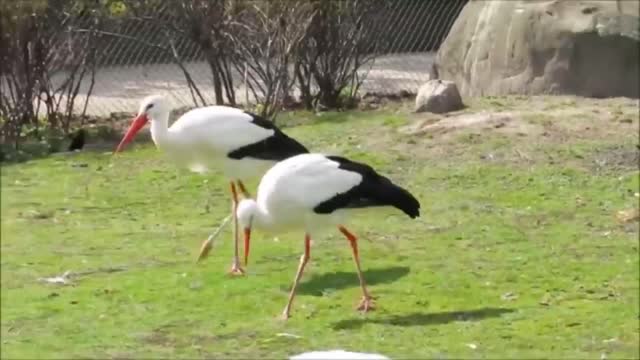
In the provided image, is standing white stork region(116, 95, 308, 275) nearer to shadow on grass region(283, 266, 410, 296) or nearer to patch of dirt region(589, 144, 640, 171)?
shadow on grass region(283, 266, 410, 296)

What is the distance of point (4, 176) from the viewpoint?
10.8m

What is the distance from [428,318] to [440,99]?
5.81 m

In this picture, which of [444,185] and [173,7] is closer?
[444,185]

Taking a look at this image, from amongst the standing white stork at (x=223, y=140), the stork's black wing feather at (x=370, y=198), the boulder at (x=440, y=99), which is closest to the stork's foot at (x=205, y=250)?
the standing white stork at (x=223, y=140)

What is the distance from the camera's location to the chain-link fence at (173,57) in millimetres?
13539

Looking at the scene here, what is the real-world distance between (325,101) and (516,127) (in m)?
2.72

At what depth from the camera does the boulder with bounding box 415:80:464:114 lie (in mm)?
12500

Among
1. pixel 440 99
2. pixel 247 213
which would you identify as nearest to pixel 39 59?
pixel 440 99

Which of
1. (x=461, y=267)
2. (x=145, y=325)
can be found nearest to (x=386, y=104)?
(x=461, y=267)

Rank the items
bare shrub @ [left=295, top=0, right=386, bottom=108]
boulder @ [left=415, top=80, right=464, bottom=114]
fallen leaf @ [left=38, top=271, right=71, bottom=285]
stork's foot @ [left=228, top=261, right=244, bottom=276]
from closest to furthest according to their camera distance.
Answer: fallen leaf @ [left=38, top=271, right=71, bottom=285]
stork's foot @ [left=228, top=261, right=244, bottom=276]
boulder @ [left=415, top=80, right=464, bottom=114]
bare shrub @ [left=295, top=0, right=386, bottom=108]

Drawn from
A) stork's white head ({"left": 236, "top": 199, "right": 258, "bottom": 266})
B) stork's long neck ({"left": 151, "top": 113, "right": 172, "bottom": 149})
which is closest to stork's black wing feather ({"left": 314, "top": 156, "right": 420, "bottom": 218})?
stork's white head ({"left": 236, "top": 199, "right": 258, "bottom": 266})

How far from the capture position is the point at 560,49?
1294cm

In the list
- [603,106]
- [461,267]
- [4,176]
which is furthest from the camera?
[603,106]

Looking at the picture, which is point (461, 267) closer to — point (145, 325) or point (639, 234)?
point (639, 234)
